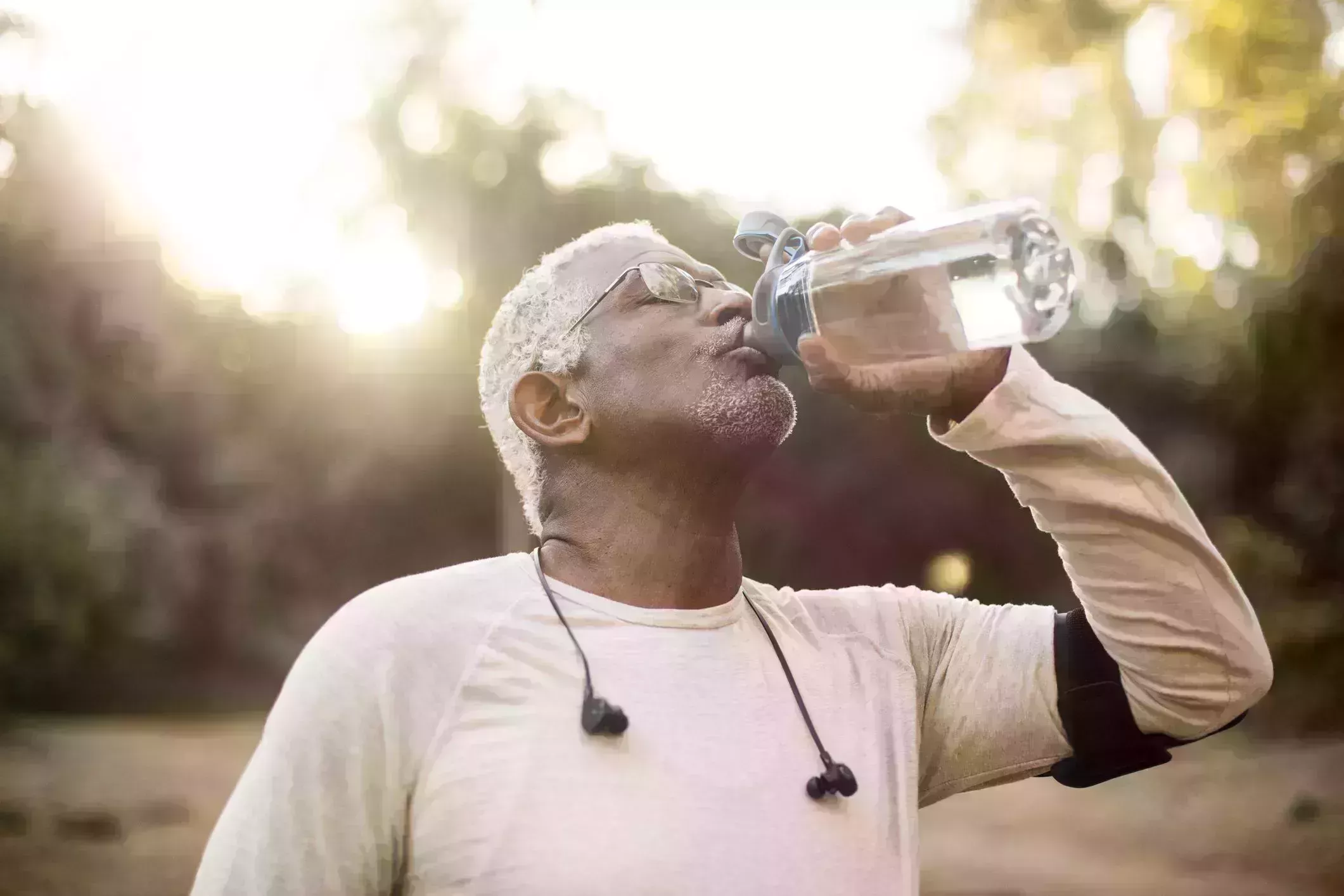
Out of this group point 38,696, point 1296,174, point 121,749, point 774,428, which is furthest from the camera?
point 1296,174

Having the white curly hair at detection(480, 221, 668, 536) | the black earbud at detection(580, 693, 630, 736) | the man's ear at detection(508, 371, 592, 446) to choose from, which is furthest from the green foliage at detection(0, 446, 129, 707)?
the black earbud at detection(580, 693, 630, 736)

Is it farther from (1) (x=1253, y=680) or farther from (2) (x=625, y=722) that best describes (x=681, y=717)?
(1) (x=1253, y=680)

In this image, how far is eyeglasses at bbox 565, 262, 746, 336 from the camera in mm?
1223

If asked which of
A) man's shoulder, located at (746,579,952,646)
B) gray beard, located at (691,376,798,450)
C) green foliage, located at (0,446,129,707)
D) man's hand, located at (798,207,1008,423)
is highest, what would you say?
Result: man's hand, located at (798,207,1008,423)

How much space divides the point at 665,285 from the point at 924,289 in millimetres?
296

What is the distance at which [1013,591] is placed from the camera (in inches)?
135

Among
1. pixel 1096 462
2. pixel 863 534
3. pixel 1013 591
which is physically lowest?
pixel 1013 591

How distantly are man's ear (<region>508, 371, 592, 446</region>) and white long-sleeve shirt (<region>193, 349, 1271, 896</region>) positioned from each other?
17 cm

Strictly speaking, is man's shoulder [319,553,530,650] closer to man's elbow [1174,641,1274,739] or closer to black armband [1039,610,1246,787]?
black armband [1039,610,1246,787]

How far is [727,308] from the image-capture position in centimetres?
120

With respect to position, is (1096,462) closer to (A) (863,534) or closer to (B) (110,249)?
(A) (863,534)

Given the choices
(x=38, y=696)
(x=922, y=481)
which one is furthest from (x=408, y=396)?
(x=922, y=481)

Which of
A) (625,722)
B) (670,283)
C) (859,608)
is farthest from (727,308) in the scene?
(625,722)

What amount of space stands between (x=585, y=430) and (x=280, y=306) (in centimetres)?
241
